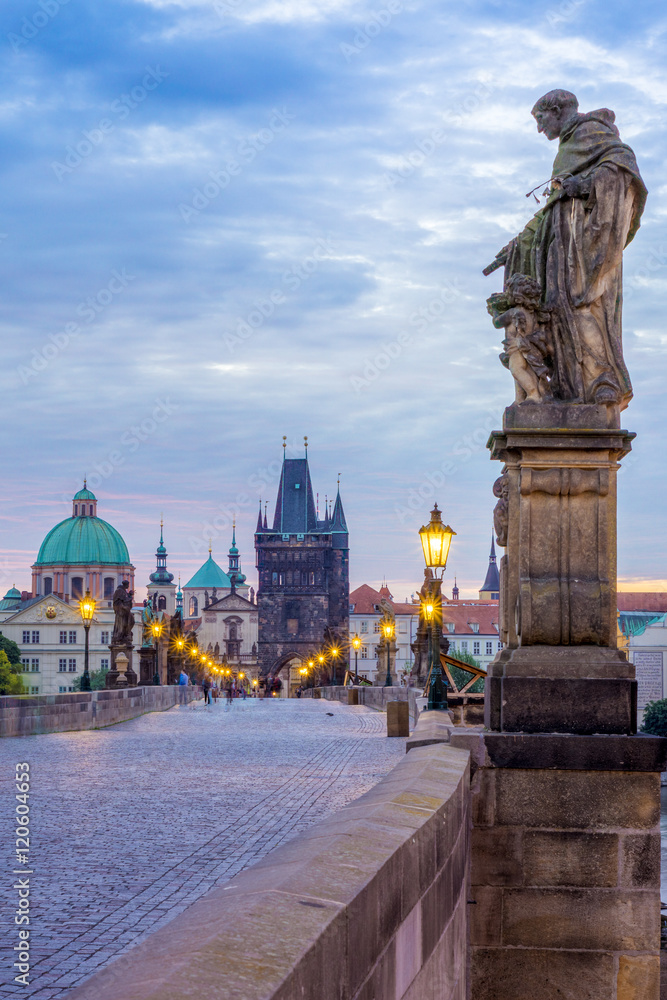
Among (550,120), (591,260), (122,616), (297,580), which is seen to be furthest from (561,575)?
(297,580)

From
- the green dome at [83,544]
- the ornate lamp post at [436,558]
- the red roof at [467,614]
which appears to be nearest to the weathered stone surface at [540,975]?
the ornate lamp post at [436,558]

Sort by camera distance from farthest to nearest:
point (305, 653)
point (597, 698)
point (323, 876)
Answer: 1. point (305, 653)
2. point (597, 698)
3. point (323, 876)

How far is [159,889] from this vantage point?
21.7 ft

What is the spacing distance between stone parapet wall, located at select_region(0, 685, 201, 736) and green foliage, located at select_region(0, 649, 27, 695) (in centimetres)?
8460

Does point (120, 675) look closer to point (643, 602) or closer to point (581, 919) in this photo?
point (581, 919)

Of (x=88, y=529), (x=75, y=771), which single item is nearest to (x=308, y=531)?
(x=88, y=529)

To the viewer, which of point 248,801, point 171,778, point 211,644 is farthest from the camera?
point 211,644

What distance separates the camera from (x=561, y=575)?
24.5 feet

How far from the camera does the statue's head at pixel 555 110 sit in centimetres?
834

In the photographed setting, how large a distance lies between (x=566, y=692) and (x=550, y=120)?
4058 millimetres

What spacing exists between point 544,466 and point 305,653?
Answer: 14708cm

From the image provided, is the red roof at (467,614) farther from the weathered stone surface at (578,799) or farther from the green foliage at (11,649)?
the weathered stone surface at (578,799)

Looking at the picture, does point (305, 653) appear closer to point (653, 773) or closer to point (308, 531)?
point (308, 531)

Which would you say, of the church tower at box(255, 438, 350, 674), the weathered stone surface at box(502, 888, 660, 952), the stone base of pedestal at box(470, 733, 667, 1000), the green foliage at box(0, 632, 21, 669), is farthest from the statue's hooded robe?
the church tower at box(255, 438, 350, 674)
